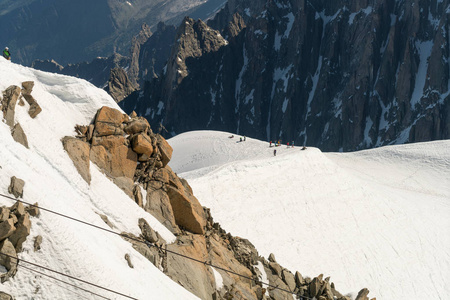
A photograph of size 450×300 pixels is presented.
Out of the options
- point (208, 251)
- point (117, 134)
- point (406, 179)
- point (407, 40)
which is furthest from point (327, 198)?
point (407, 40)

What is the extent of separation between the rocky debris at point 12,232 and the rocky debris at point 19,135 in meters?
4.45

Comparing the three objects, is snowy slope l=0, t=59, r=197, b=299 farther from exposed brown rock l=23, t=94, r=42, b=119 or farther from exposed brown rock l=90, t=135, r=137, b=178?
exposed brown rock l=90, t=135, r=137, b=178

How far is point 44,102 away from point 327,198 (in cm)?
2970

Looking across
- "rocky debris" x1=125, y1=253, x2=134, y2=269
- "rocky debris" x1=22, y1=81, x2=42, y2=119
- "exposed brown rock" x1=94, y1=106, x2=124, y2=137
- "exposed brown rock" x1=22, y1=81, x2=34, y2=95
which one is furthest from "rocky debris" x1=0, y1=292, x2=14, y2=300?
"exposed brown rock" x1=94, y1=106, x2=124, y2=137

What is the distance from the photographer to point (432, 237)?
140 feet

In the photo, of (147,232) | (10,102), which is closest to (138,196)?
(147,232)

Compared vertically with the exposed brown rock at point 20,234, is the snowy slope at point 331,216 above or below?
below

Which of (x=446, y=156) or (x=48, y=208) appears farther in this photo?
(x=446, y=156)

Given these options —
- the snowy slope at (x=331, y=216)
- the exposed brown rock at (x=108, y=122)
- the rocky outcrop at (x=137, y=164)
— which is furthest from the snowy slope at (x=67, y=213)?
the snowy slope at (x=331, y=216)

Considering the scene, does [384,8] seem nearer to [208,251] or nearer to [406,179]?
[406,179]

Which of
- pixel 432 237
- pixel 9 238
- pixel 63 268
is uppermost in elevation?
pixel 9 238

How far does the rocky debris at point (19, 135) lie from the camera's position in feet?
58.5

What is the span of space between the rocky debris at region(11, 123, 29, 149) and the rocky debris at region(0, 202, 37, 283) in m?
4.45

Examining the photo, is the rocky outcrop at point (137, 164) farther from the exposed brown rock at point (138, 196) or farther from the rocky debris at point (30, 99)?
the rocky debris at point (30, 99)
